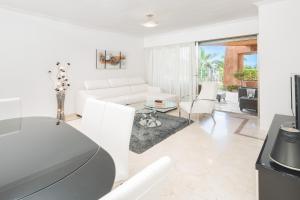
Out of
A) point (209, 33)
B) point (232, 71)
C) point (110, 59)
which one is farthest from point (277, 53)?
point (232, 71)

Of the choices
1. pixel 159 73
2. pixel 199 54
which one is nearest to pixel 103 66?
pixel 159 73

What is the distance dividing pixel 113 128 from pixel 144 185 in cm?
104

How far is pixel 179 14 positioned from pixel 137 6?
39.7 inches

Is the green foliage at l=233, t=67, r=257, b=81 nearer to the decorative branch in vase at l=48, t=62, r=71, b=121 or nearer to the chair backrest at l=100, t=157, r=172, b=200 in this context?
the decorative branch in vase at l=48, t=62, r=71, b=121

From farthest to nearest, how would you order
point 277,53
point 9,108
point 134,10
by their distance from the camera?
point 134,10 → point 277,53 → point 9,108

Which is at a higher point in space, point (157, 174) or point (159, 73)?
point (159, 73)

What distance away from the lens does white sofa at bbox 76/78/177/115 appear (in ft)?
15.0

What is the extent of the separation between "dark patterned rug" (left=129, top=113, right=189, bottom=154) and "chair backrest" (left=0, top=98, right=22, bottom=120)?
154cm

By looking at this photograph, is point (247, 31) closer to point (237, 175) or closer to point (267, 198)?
point (237, 175)

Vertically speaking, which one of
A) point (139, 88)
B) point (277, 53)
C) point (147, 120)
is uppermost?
point (277, 53)

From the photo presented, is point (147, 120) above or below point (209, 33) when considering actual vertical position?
below

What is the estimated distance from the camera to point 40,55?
4.00 meters

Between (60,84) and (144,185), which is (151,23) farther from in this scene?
(144,185)

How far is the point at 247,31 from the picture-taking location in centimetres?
422
